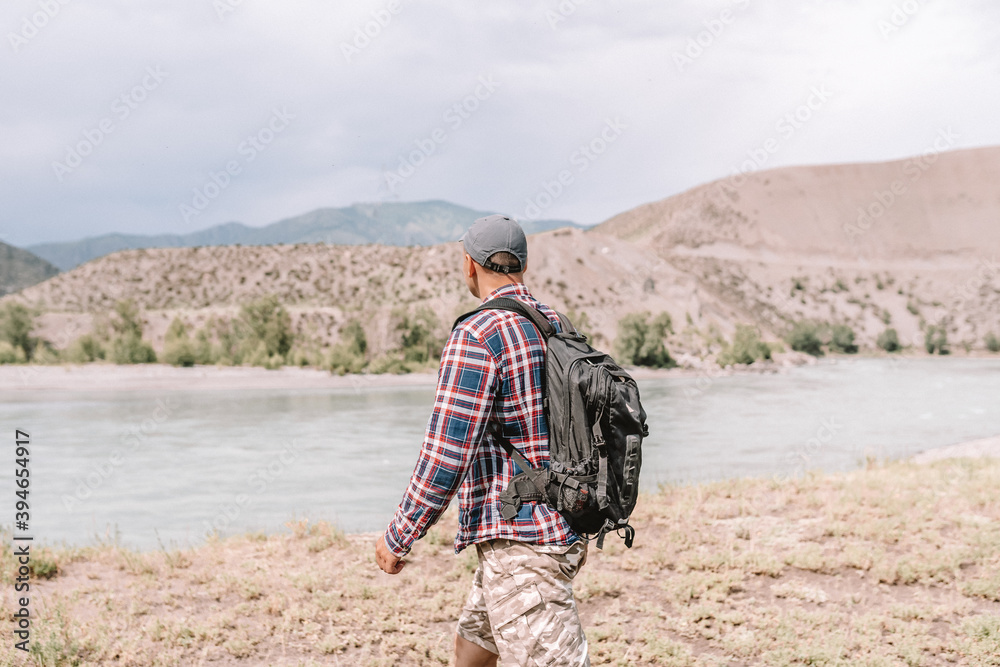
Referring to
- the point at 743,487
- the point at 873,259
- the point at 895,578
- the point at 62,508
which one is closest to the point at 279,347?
the point at 62,508

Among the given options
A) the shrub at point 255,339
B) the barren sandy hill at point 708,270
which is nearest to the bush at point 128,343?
the shrub at point 255,339

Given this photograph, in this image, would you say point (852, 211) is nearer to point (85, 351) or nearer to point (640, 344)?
point (640, 344)

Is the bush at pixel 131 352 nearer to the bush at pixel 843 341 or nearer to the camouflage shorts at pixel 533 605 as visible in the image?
the camouflage shorts at pixel 533 605

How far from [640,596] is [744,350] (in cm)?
5258

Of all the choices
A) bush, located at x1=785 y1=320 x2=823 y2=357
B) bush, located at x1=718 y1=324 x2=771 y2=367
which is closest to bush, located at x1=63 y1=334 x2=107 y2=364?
bush, located at x1=718 y1=324 x2=771 y2=367

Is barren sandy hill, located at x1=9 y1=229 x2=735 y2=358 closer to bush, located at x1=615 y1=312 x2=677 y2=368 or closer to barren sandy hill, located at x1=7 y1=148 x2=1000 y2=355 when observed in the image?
barren sandy hill, located at x1=7 y1=148 x2=1000 y2=355

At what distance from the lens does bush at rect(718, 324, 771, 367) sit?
53.8 meters

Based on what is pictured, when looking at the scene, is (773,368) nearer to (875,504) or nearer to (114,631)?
(875,504)

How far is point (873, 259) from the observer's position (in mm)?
103312

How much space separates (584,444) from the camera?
244 centimetres

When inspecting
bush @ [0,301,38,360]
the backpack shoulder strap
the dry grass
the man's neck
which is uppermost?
bush @ [0,301,38,360]

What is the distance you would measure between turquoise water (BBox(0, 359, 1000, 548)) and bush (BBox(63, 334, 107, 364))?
917 centimetres

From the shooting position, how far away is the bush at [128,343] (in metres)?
43.4

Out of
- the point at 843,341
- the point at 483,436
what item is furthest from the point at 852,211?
the point at 483,436
